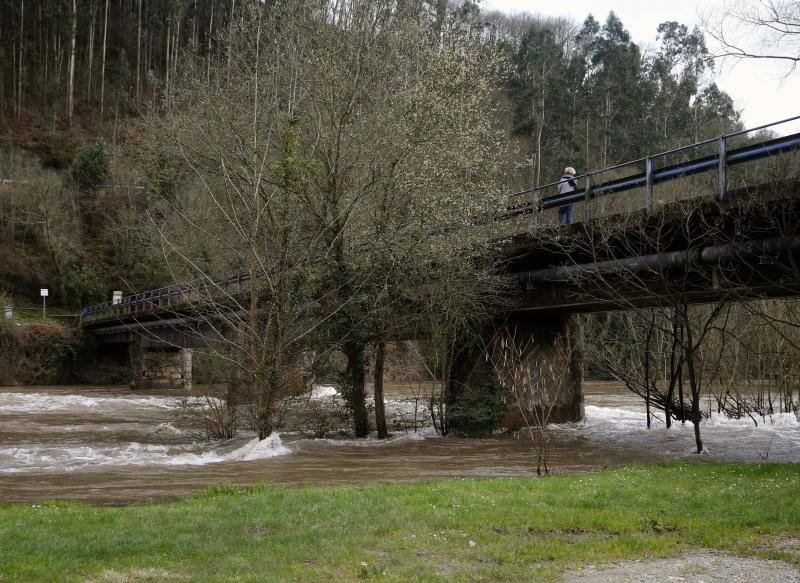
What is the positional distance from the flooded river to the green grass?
3487 millimetres

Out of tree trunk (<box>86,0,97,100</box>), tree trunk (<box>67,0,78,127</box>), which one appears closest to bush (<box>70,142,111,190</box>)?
tree trunk (<box>67,0,78,127</box>)

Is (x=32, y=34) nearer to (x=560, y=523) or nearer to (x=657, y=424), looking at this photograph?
(x=657, y=424)

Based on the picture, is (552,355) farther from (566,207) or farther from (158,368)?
(158,368)

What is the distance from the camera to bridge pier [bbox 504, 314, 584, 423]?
79.0 feet

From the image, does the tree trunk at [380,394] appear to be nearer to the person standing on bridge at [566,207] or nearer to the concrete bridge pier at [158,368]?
the person standing on bridge at [566,207]

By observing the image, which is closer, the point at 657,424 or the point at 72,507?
the point at 72,507

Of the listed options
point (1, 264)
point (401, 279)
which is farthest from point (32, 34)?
point (401, 279)

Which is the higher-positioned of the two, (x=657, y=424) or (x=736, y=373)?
(x=736, y=373)

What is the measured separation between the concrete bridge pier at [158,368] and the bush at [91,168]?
19289 mm

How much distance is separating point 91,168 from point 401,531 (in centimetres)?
6238

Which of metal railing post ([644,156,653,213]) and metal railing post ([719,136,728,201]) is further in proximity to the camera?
metal railing post ([644,156,653,213])

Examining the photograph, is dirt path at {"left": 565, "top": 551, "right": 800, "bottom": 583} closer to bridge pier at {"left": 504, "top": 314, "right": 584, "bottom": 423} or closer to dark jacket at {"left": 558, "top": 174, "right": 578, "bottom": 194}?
dark jacket at {"left": 558, "top": 174, "right": 578, "bottom": 194}

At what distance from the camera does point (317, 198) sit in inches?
827

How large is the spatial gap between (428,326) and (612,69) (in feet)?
167
